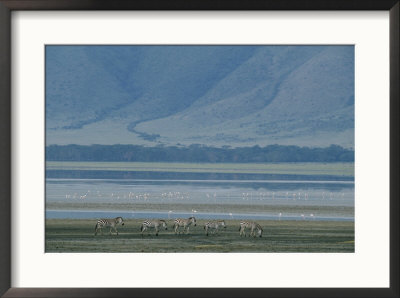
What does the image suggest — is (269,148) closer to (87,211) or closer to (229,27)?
(87,211)

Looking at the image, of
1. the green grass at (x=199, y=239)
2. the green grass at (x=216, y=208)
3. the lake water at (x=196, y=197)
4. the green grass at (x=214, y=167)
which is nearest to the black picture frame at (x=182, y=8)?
the green grass at (x=199, y=239)

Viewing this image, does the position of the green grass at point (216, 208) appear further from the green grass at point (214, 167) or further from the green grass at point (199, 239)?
the green grass at point (214, 167)

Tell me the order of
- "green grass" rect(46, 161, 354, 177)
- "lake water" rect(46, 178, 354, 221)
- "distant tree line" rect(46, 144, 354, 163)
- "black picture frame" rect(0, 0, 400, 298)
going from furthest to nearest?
1. "distant tree line" rect(46, 144, 354, 163)
2. "green grass" rect(46, 161, 354, 177)
3. "lake water" rect(46, 178, 354, 221)
4. "black picture frame" rect(0, 0, 400, 298)

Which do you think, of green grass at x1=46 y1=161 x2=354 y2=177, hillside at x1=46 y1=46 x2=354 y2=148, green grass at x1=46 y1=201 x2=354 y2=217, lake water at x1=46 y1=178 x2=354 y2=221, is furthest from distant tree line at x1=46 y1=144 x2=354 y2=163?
green grass at x1=46 y1=201 x2=354 y2=217

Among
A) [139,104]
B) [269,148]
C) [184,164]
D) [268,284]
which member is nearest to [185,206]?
[184,164]

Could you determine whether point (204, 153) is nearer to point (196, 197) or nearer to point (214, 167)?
point (214, 167)

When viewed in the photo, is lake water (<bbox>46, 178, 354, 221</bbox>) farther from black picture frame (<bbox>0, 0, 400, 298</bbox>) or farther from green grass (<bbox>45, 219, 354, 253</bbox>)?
black picture frame (<bbox>0, 0, 400, 298</bbox>)
